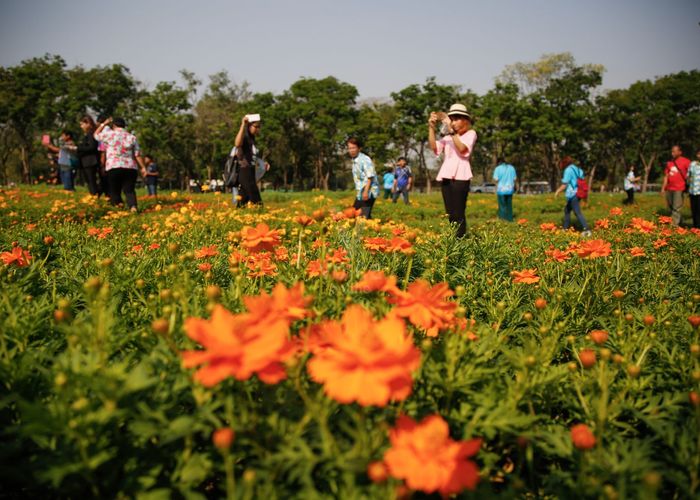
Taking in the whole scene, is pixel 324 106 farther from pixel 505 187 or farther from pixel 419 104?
pixel 505 187

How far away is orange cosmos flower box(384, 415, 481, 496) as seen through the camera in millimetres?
729

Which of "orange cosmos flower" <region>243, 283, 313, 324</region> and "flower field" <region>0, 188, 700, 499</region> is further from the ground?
"orange cosmos flower" <region>243, 283, 313, 324</region>

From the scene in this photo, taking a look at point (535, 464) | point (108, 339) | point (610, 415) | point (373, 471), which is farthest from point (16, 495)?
point (610, 415)

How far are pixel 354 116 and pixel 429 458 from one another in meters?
39.1

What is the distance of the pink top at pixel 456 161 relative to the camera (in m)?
4.43

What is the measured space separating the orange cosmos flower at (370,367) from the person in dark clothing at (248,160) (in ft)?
18.8

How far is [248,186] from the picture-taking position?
659cm

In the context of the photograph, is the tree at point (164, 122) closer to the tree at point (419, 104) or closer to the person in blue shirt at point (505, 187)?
the tree at point (419, 104)

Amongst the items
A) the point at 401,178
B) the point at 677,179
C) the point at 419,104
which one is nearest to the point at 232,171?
the point at 401,178

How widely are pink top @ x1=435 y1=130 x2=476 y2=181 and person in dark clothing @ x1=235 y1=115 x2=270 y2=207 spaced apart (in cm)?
295

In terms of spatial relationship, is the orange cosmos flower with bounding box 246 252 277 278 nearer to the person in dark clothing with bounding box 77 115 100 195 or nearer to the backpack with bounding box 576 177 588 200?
the person in dark clothing with bounding box 77 115 100 195

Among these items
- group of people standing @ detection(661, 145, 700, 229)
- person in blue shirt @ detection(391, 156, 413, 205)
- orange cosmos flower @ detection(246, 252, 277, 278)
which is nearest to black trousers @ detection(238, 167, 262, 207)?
orange cosmos flower @ detection(246, 252, 277, 278)

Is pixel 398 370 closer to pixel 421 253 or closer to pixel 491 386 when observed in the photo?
pixel 491 386

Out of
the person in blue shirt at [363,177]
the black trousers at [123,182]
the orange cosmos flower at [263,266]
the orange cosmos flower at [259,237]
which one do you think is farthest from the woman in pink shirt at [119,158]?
the orange cosmos flower at [259,237]
